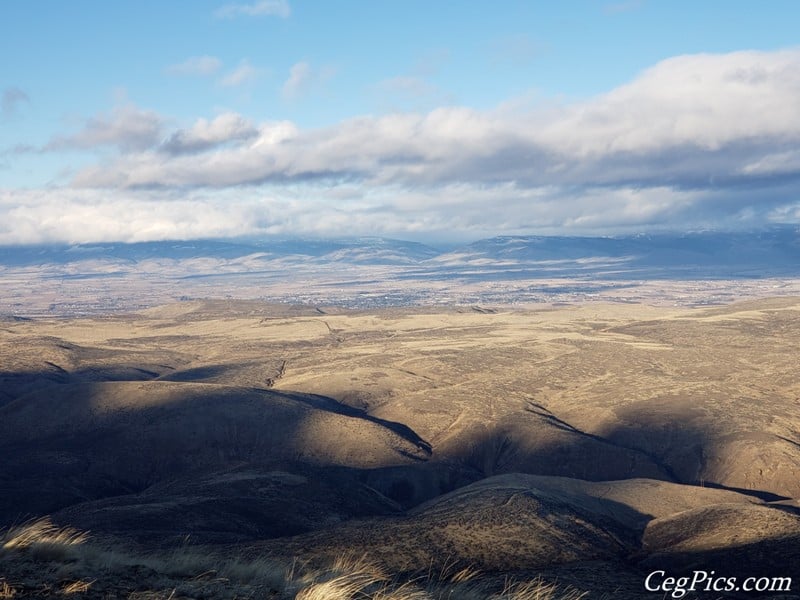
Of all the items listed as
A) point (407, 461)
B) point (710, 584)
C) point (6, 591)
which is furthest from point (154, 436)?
point (6, 591)

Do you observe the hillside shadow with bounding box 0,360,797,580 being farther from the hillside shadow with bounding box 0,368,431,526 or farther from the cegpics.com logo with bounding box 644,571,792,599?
the cegpics.com logo with bounding box 644,571,792,599

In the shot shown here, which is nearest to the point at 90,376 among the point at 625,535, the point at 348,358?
the point at 348,358

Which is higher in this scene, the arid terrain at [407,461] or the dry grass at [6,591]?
the dry grass at [6,591]

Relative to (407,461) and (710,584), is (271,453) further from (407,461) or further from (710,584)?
(710,584)

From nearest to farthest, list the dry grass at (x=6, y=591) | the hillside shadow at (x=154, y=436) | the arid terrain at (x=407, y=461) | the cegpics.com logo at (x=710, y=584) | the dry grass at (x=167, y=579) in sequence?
the dry grass at (x=6, y=591), the dry grass at (x=167, y=579), the arid terrain at (x=407, y=461), the cegpics.com logo at (x=710, y=584), the hillside shadow at (x=154, y=436)

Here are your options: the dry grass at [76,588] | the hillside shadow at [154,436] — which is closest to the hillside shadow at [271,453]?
the hillside shadow at [154,436]

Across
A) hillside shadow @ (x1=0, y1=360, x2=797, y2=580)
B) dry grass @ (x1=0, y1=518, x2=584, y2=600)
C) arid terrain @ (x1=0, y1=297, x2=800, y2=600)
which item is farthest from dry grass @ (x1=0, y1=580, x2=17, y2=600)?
hillside shadow @ (x1=0, y1=360, x2=797, y2=580)

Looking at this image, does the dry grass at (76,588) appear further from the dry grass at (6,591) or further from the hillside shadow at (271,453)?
the hillside shadow at (271,453)
